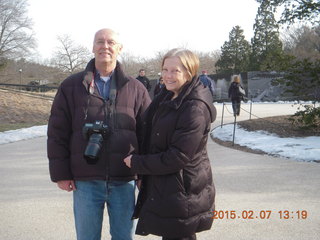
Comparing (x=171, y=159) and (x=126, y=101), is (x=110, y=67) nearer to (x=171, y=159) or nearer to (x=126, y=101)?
(x=126, y=101)

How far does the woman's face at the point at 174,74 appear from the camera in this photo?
7.72 feet

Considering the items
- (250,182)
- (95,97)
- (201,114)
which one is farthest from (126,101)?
(250,182)

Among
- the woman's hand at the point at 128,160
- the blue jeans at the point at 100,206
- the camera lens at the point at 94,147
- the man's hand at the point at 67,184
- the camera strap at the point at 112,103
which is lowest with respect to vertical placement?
the blue jeans at the point at 100,206

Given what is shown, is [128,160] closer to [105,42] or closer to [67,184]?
[67,184]

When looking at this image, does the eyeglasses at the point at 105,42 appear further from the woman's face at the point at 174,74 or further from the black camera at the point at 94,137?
the black camera at the point at 94,137

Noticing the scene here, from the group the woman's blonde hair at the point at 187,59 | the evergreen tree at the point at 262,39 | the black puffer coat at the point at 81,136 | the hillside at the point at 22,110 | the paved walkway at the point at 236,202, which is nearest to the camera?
the woman's blonde hair at the point at 187,59

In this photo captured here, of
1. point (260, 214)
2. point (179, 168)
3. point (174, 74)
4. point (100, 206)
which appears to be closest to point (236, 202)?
point (260, 214)

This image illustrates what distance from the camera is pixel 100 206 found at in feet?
8.48

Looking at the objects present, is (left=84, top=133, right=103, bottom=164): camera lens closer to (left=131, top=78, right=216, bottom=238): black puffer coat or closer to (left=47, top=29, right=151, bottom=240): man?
(left=47, top=29, right=151, bottom=240): man

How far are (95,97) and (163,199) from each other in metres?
0.89

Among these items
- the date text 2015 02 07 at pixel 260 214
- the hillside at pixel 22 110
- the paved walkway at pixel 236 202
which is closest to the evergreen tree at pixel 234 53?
the hillside at pixel 22 110

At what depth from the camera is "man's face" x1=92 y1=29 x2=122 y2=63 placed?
254 cm

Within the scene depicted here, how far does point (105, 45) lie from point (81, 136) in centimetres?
69

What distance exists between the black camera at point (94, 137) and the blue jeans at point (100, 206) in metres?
0.23
